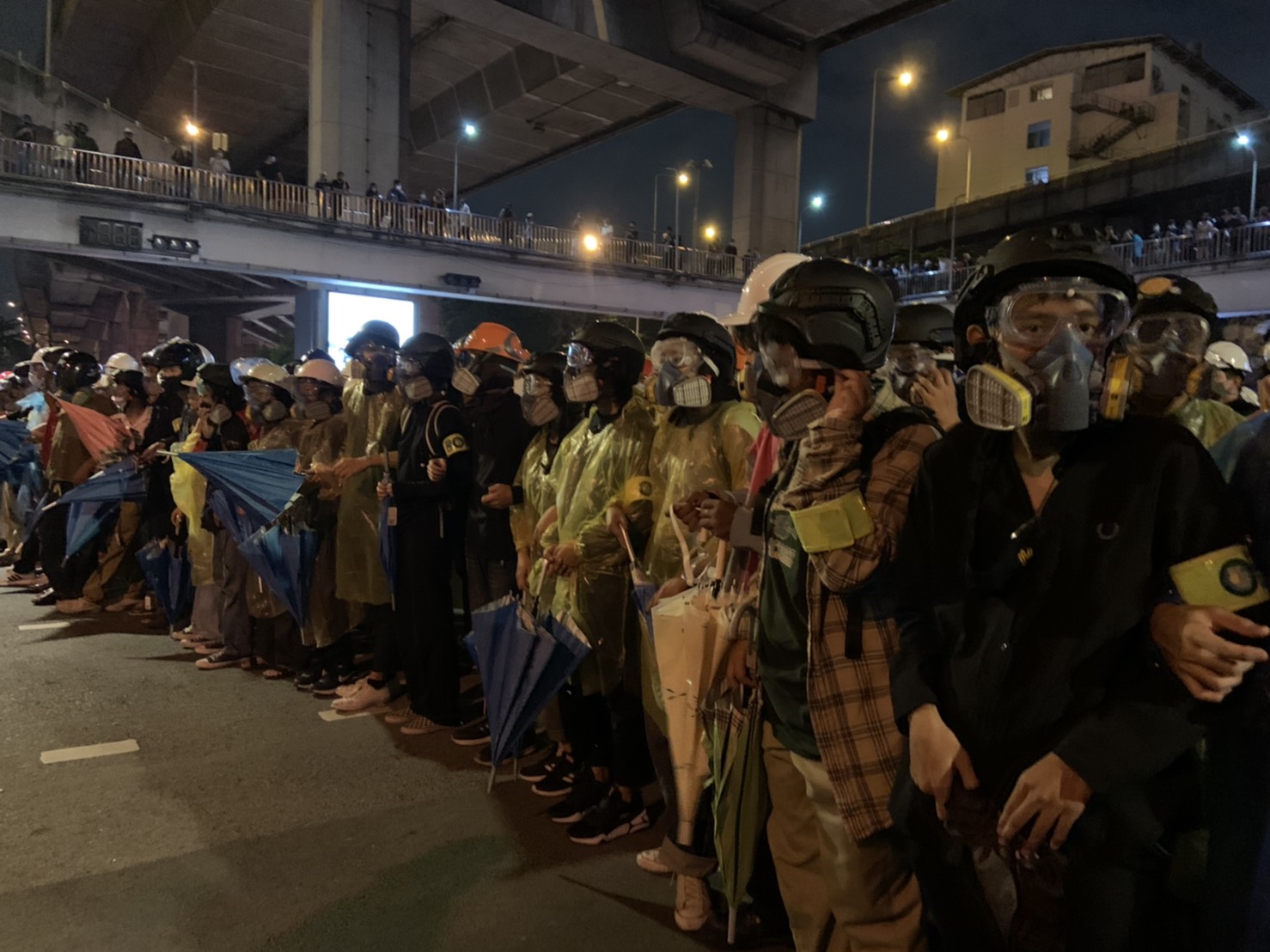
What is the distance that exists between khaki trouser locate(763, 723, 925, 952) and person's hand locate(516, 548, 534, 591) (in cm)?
222

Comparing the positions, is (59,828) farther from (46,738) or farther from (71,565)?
(71,565)

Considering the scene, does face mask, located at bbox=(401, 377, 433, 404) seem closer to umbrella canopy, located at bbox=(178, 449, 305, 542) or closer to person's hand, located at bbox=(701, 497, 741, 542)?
umbrella canopy, located at bbox=(178, 449, 305, 542)

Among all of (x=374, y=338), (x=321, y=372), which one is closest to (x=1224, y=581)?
(x=374, y=338)

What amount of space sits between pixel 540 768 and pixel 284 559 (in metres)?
2.28

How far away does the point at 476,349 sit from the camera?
17.6 ft

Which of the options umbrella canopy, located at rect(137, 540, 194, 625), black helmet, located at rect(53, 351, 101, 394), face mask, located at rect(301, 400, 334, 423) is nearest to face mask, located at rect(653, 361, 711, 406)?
face mask, located at rect(301, 400, 334, 423)

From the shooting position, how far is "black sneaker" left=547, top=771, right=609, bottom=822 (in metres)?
3.87

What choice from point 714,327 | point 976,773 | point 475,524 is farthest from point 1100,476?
point 475,524

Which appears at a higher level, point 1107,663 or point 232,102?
point 232,102

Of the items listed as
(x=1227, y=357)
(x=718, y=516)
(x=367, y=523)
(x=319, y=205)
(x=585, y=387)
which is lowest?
(x=367, y=523)

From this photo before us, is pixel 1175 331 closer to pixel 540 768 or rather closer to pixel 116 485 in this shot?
pixel 540 768

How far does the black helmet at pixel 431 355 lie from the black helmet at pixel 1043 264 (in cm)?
367

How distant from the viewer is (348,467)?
17.7 ft

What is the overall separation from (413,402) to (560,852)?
275 centimetres
